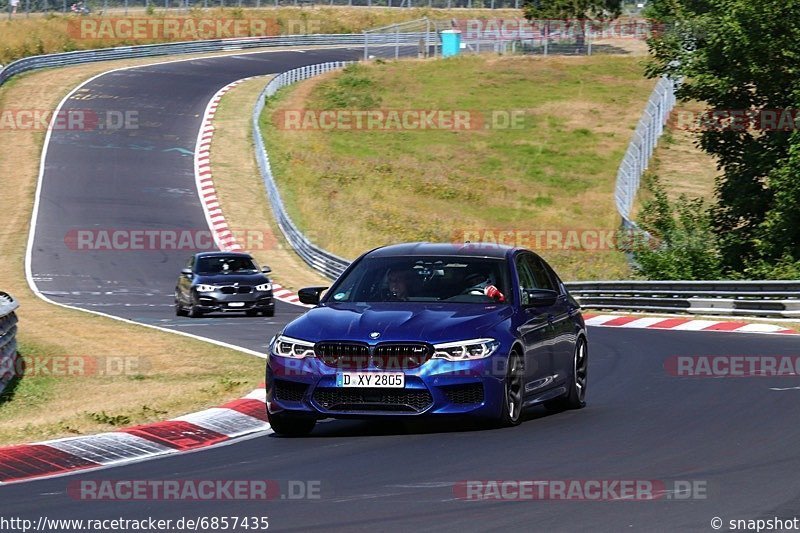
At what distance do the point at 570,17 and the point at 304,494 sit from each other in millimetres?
81044

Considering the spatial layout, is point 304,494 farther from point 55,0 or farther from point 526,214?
point 55,0

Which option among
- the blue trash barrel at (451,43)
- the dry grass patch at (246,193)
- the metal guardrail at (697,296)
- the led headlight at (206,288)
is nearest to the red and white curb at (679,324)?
the metal guardrail at (697,296)

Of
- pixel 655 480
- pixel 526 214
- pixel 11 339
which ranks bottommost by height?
pixel 526 214

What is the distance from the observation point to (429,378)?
10852 mm

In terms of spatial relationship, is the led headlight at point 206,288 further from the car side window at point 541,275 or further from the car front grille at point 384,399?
the car front grille at point 384,399

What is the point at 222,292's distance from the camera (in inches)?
1158

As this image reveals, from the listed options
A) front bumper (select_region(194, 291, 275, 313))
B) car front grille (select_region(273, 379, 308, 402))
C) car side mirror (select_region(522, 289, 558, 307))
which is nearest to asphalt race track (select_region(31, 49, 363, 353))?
front bumper (select_region(194, 291, 275, 313))

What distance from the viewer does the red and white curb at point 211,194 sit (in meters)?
36.8

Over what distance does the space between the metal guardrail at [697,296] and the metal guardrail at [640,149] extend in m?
6.22

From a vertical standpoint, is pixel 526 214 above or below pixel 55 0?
below

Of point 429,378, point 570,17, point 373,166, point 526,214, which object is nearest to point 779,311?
point 429,378

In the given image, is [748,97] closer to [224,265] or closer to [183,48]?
[224,265]

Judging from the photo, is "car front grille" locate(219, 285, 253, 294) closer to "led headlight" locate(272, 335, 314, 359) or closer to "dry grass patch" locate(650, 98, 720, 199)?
"led headlight" locate(272, 335, 314, 359)

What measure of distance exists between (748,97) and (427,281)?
2245 centimetres
